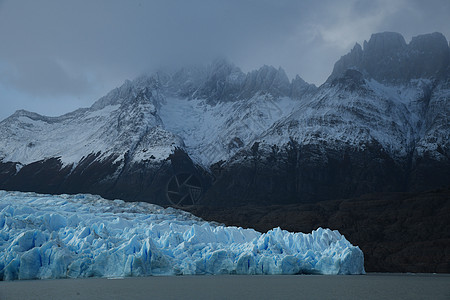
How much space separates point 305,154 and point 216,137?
131 feet

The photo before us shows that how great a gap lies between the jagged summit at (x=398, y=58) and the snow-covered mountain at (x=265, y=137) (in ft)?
1.15

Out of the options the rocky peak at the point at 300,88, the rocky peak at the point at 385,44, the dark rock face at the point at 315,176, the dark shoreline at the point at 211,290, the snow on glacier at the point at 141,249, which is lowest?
the dark shoreline at the point at 211,290

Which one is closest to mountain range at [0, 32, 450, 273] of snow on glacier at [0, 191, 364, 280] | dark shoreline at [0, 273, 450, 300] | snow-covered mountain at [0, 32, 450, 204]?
snow-covered mountain at [0, 32, 450, 204]

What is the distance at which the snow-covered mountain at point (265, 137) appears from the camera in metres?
122

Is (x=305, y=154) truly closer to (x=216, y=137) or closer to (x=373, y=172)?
(x=373, y=172)

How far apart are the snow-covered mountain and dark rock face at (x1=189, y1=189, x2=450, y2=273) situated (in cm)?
1640

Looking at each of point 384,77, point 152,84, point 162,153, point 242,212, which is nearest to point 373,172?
point 242,212

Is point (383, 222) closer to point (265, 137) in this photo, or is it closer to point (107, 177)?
point (265, 137)

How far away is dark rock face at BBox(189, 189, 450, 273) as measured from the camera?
256ft

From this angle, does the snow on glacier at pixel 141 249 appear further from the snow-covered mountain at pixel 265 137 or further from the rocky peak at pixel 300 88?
the rocky peak at pixel 300 88

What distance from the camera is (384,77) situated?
155 metres

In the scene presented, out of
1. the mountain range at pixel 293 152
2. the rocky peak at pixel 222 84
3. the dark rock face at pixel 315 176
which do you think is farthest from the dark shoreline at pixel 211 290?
the rocky peak at pixel 222 84

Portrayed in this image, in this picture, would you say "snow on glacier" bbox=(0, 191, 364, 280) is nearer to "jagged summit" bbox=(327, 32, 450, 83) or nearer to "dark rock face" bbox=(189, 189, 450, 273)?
"dark rock face" bbox=(189, 189, 450, 273)

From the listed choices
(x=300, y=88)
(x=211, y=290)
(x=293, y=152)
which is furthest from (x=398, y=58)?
(x=211, y=290)
